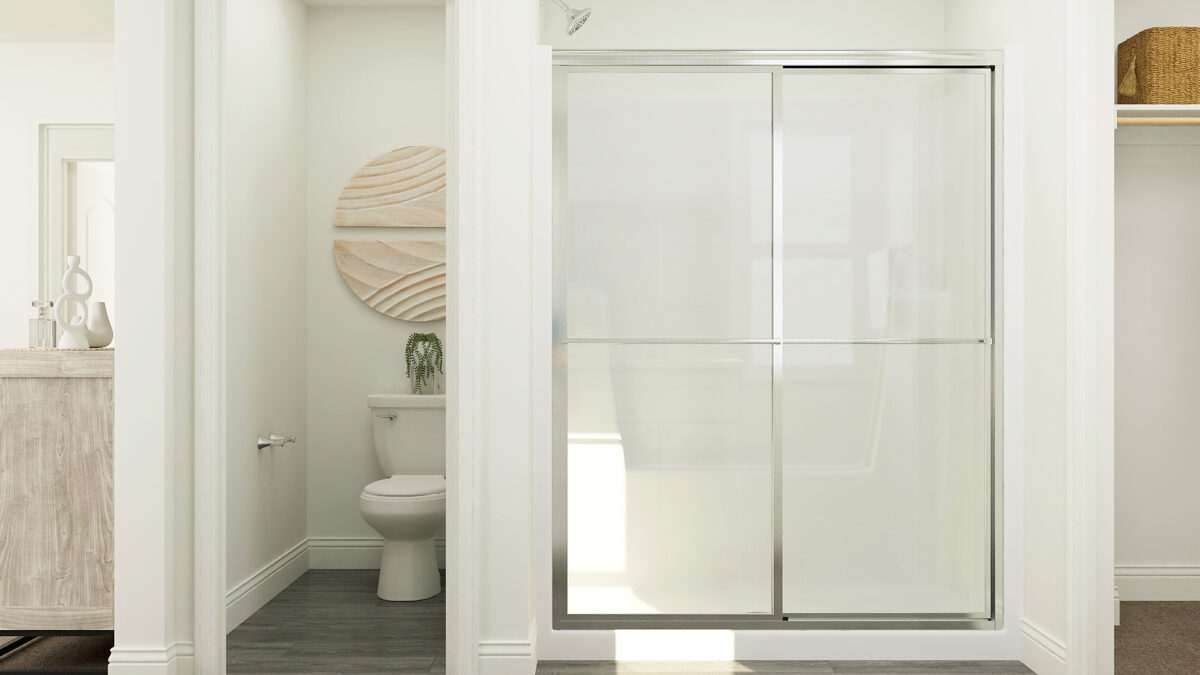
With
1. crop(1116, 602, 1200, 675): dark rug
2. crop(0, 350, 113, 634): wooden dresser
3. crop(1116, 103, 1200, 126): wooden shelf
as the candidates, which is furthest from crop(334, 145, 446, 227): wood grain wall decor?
crop(1116, 602, 1200, 675): dark rug

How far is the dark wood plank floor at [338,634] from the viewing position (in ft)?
8.34

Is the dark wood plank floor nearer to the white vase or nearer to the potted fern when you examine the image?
the potted fern

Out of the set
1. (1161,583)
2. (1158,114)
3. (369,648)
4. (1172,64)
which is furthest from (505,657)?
(1172,64)

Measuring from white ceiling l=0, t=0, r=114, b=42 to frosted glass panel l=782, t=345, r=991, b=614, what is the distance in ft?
11.0

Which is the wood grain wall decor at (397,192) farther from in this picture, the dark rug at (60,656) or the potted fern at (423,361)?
the dark rug at (60,656)

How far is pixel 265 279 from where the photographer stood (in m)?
3.23

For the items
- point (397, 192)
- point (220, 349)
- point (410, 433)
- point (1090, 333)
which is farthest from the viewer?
point (397, 192)

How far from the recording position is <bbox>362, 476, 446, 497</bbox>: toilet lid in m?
3.10

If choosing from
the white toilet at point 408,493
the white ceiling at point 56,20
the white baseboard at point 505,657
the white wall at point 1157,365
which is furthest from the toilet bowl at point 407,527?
the white wall at point 1157,365

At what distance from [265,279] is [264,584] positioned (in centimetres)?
130

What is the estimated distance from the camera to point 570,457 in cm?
256

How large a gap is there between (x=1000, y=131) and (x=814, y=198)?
0.66m

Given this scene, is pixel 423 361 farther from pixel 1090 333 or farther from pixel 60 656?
pixel 1090 333

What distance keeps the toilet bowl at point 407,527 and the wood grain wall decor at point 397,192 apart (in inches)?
49.3
